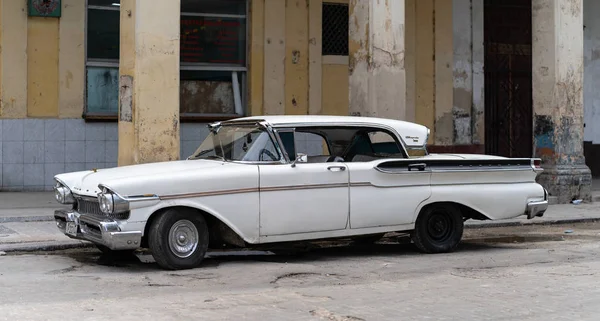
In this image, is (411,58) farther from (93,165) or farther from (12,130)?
(12,130)

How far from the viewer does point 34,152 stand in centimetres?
1461

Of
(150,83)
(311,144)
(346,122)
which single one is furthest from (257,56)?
(346,122)

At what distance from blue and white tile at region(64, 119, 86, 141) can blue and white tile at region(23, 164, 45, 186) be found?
727 mm

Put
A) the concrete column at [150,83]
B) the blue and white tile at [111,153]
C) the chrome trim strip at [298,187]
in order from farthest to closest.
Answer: the blue and white tile at [111,153], the concrete column at [150,83], the chrome trim strip at [298,187]

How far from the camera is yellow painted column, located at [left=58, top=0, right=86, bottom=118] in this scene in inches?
582

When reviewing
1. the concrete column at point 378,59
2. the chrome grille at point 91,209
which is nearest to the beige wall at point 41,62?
the concrete column at point 378,59

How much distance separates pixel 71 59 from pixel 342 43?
5.52m

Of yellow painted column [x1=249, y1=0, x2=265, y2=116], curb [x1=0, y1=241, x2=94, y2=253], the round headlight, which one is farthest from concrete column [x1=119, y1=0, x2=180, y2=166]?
yellow painted column [x1=249, y1=0, x2=265, y2=116]

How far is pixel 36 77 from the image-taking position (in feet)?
47.9

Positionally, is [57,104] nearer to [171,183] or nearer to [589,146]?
[171,183]

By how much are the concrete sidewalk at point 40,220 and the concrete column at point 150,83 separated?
152cm

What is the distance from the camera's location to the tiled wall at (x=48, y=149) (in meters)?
14.4

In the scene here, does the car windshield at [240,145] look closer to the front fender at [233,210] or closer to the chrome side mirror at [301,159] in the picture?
the chrome side mirror at [301,159]

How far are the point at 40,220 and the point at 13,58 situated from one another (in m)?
4.40
